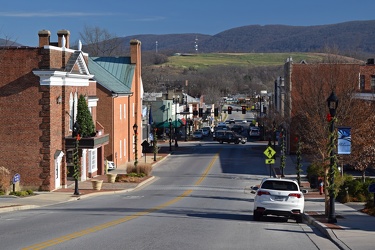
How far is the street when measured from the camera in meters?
17.3

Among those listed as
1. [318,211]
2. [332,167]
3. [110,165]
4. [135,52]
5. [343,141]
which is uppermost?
[135,52]

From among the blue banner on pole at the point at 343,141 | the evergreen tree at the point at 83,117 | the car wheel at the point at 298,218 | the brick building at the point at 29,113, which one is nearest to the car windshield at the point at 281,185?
the car wheel at the point at 298,218

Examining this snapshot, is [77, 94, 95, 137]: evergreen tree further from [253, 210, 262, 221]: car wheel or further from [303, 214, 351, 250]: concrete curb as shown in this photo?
[303, 214, 351, 250]: concrete curb

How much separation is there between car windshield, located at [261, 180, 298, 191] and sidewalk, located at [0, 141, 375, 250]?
1.28 metres

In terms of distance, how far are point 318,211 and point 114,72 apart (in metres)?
41.9

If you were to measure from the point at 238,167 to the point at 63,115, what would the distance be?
26.6 m

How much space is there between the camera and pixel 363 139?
41.7 m

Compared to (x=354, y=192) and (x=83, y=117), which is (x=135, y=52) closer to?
A: (x=83, y=117)

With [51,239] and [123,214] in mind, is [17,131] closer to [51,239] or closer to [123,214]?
[123,214]

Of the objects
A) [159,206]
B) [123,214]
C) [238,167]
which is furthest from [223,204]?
[238,167]

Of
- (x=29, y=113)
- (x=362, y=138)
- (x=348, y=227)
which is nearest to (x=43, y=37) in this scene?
(x=29, y=113)

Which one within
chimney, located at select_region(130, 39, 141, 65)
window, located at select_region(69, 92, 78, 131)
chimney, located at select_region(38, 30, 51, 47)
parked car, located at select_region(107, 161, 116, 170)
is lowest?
parked car, located at select_region(107, 161, 116, 170)

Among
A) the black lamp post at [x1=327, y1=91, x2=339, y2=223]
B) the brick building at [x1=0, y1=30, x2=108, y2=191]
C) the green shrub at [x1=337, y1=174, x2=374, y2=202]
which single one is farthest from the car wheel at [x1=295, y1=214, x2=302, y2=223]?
the brick building at [x1=0, y1=30, x2=108, y2=191]

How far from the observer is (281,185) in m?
25.1
